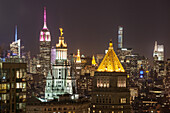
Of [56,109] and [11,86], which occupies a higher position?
[11,86]

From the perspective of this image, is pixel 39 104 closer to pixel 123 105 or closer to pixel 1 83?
pixel 123 105

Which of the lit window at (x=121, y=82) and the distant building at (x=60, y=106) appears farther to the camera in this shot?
the distant building at (x=60, y=106)

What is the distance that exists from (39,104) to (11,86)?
57.1 m

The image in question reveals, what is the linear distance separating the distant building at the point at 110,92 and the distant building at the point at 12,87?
4965 centimetres

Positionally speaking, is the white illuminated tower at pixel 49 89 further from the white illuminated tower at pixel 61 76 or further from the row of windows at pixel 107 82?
the row of windows at pixel 107 82

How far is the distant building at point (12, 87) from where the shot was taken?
77.3 metres

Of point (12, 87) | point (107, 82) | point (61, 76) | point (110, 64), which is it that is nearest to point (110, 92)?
point (107, 82)

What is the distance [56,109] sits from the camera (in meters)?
138

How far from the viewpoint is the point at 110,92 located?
12900cm

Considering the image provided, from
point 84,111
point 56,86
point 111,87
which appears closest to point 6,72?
point 111,87

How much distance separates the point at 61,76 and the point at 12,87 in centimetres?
8264

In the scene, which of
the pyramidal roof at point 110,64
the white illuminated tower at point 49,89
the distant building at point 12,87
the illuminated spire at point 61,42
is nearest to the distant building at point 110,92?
the pyramidal roof at point 110,64

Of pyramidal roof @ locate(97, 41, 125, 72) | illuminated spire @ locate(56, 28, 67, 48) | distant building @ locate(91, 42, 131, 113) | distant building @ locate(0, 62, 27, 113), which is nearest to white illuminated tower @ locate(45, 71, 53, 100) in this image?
illuminated spire @ locate(56, 28, 67, 48)

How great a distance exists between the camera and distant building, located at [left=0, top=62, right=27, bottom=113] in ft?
254
